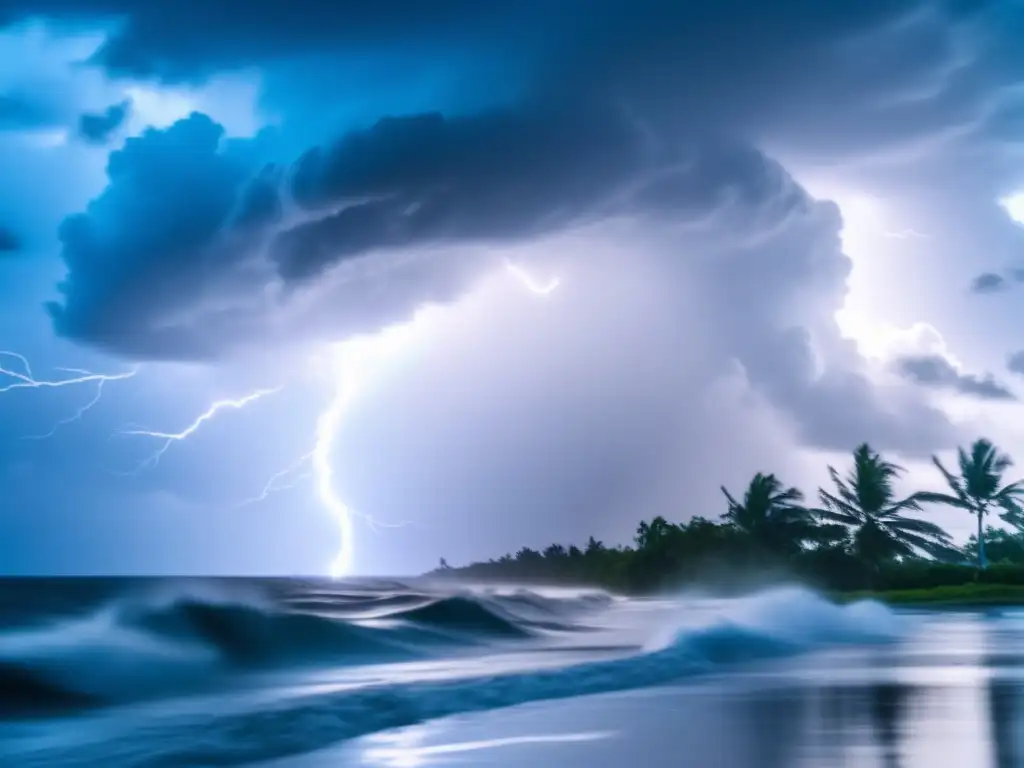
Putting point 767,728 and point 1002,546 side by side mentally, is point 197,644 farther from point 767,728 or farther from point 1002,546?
point 1002,546

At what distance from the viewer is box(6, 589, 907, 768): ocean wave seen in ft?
30.3

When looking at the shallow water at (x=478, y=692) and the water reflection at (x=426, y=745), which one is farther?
the shallow water at (x=478, y=692)

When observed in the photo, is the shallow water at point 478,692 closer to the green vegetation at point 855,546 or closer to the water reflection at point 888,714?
the water reflection at point 888,714

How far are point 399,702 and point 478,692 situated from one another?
1215mm

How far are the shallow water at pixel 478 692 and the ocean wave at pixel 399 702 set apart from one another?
1.3 inches

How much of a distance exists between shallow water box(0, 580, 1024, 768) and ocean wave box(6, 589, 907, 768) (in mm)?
33

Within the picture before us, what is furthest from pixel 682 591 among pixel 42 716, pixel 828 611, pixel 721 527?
pixel 42 716

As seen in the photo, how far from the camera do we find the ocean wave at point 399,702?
924 cm

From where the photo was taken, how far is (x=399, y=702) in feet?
37.5

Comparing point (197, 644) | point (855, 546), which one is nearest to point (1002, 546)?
point (855, 546)

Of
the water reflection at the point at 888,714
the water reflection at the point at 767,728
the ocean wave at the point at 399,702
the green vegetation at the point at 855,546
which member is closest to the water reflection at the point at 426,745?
the water reflection at the point at 767,728

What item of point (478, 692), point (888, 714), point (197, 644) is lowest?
point (888, 714)

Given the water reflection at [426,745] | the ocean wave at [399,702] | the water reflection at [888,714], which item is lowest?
the water reflection at [888,714]

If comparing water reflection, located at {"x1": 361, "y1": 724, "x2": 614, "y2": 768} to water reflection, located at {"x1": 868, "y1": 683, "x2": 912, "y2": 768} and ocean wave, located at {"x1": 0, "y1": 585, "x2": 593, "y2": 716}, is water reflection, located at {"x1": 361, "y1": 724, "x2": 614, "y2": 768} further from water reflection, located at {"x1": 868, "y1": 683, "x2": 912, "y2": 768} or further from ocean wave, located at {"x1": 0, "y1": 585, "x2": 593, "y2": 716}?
ocean wave, located at {"x1": 0, "y1": 585, "x2": 593, "y2": 716}
